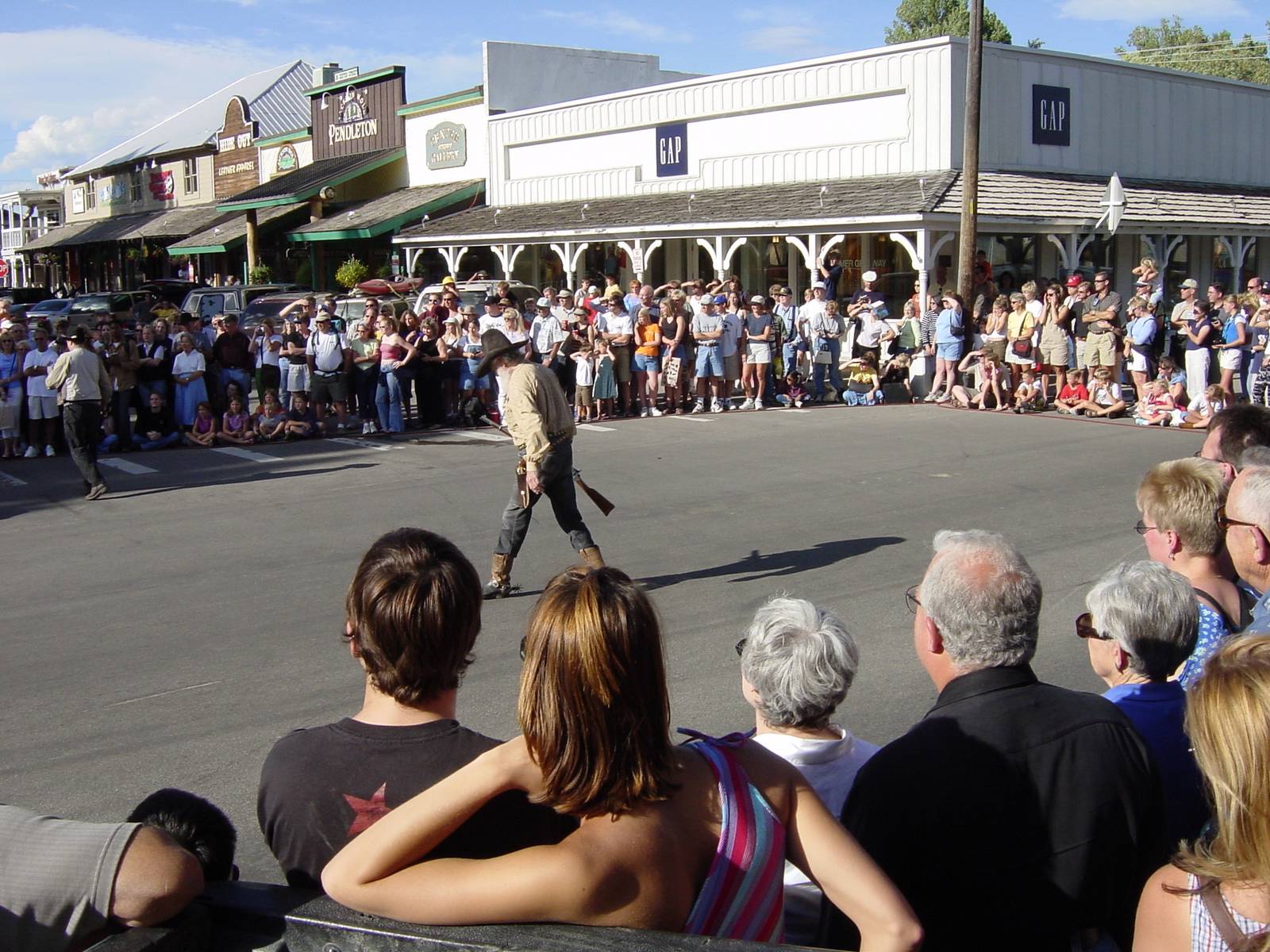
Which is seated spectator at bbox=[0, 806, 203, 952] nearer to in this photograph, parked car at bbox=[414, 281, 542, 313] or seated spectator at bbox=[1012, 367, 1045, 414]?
seated spectator at bbox=[1012, 367, 1045, 414]

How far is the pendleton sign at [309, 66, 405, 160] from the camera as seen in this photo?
127ft

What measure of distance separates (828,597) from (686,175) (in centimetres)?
2167

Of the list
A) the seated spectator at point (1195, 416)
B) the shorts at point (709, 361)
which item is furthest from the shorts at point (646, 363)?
the seated spectator at point (1195, 416)

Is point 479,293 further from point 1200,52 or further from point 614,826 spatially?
point 1200,52

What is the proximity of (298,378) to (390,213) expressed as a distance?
1873 centimetres

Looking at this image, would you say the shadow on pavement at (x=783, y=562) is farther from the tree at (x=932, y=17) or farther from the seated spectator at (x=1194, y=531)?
the tree at (x=932, y=17)

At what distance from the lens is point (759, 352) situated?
19.4 meters

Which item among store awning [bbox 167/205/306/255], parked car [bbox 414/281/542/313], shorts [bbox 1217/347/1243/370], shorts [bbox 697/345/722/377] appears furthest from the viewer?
store awning [bbox 167/205/306/255]

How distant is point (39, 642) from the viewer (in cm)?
772

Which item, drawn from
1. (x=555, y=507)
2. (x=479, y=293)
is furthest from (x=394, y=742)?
(x=479, y=293)

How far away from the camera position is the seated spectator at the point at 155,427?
16.5 metres

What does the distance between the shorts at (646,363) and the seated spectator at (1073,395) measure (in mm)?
6009

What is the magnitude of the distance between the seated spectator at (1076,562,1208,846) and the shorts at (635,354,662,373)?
51.1ft

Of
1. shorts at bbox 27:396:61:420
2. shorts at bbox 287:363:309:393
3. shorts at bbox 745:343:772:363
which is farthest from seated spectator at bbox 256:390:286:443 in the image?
shorts at bbox 745:343:772:363
